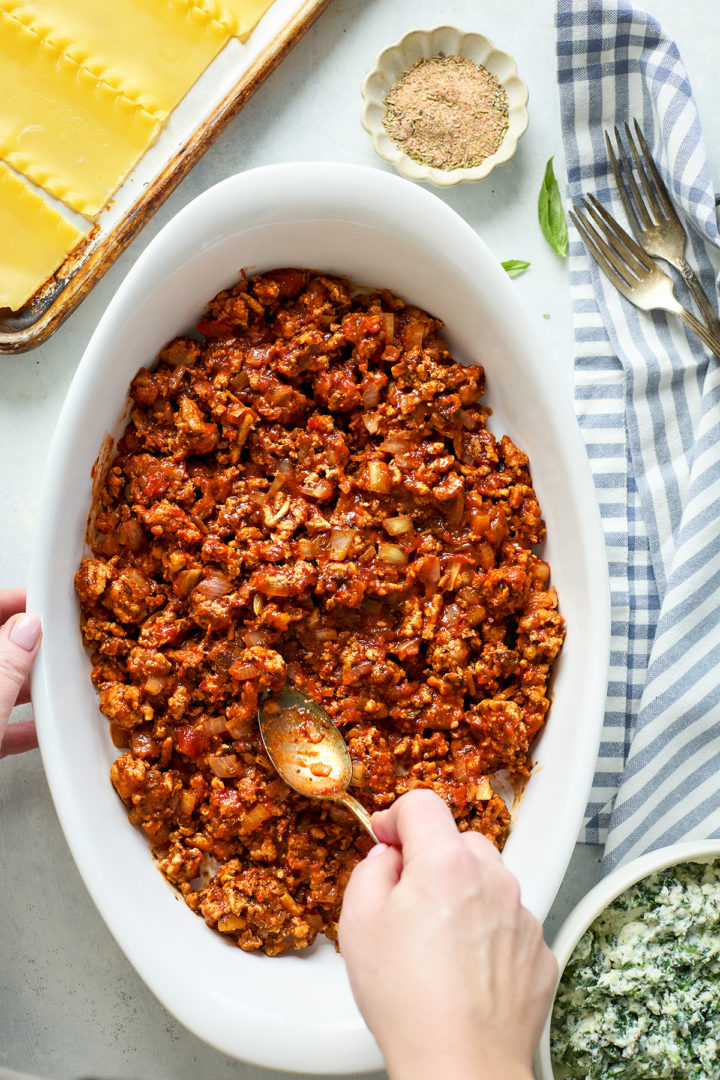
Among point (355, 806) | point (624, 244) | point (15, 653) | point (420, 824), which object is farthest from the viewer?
point (624, 244)

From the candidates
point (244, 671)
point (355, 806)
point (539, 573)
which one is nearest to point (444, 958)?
point (355, 806)

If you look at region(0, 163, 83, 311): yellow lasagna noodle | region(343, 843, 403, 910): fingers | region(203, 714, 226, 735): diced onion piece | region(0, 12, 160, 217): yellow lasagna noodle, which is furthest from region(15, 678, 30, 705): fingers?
region(0, 12, 160, 217): yellow lasagna noodle

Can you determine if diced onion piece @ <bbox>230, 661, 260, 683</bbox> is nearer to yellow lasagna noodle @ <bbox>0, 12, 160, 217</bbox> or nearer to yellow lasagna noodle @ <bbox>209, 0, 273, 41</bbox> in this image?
yellow lasagna noodle @ <bbox>0, 12, 160, 217</bbox>

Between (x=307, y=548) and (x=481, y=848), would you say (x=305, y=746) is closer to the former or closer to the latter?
(x=307, y=548)

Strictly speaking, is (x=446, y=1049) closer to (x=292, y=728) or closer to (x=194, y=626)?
(x=292, y=728)

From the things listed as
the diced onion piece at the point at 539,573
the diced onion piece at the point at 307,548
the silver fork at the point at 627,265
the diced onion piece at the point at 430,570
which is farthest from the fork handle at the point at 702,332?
the diced onion piece at the point at 307,548

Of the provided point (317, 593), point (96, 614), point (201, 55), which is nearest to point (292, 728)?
point (317, 593)

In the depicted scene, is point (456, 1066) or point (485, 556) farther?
point (485, 556)
